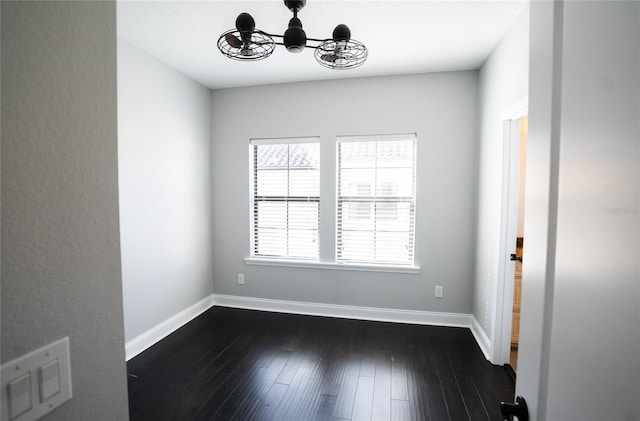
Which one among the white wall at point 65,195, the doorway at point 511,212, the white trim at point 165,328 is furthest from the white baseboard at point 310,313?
the white wall at point 65,195

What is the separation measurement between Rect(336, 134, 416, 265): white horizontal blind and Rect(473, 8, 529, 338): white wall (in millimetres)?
672

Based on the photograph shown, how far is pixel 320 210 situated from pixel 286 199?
456mm

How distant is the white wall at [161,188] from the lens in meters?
2.41

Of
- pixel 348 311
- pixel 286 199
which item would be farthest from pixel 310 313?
pixel 286 199

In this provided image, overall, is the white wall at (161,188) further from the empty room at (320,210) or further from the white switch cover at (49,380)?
the white switch cover at (49,380)

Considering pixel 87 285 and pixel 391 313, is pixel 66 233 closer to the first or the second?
pixel 87 285

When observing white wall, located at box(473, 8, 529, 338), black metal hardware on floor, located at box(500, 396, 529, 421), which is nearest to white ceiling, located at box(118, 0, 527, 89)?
white wall, located at box(473, 8, 529, 338)

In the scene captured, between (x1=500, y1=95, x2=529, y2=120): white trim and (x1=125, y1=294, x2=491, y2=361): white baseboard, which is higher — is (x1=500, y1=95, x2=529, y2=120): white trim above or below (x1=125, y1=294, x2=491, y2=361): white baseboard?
above

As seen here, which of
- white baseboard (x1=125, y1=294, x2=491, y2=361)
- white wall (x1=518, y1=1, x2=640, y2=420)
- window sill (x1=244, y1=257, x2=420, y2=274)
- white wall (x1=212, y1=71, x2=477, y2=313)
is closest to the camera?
white wall (x1=518, y1=1, x2=640, y2=420)

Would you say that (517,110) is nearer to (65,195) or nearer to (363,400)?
(363,400)

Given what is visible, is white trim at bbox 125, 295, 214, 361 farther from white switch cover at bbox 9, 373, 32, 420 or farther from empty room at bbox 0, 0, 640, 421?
white switch cover at bbox 9, 373, 32, 420

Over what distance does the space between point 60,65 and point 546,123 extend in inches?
37.3

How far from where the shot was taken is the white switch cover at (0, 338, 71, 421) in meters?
0.44

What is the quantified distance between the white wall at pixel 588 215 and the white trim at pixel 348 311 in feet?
8.77
